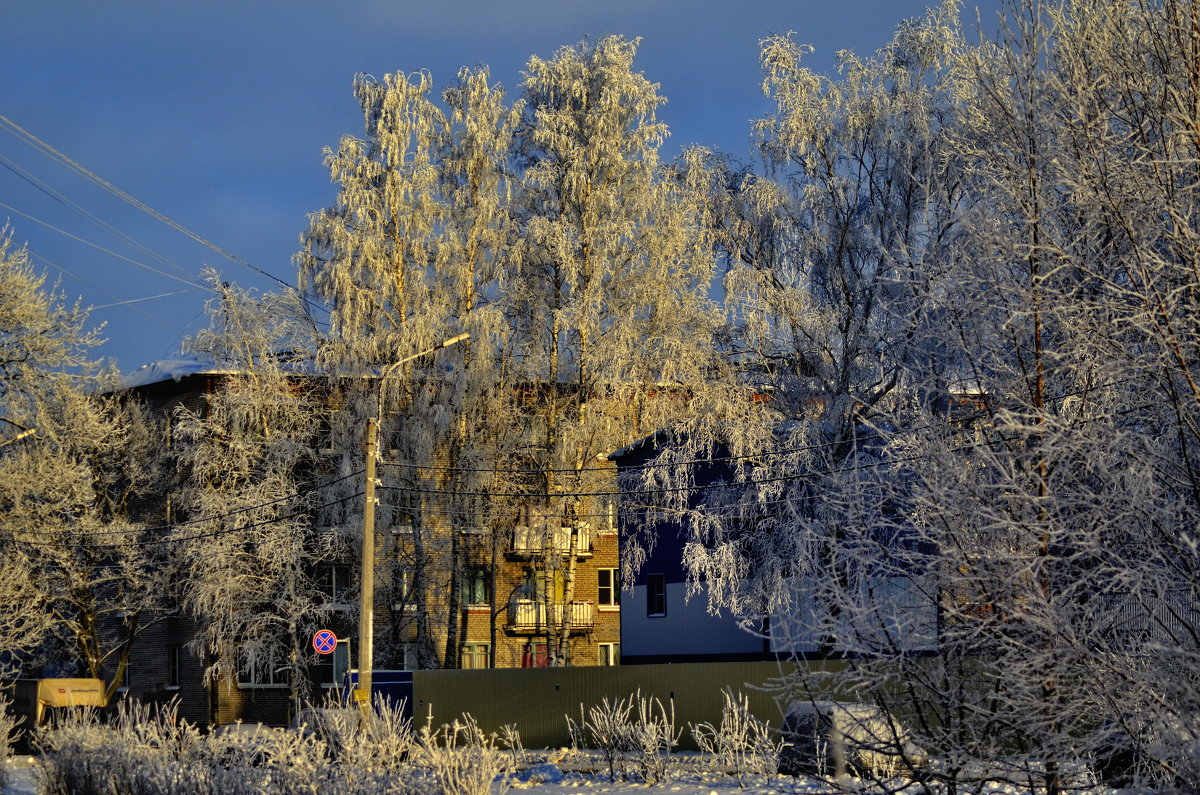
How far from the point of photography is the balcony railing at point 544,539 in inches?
1304

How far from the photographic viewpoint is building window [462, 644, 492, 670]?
4397cm

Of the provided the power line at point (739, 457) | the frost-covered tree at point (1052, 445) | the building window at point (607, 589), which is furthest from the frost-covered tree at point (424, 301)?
the frost-covered tree at point (1052, 445)

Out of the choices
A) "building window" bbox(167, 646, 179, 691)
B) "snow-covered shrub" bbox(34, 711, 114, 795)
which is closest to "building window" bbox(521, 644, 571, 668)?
"building window" bbox(167, 646, 179, 691)

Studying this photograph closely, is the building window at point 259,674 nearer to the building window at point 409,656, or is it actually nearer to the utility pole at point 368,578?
the building window at point 409,656

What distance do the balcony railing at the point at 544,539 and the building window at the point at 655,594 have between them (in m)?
2.28

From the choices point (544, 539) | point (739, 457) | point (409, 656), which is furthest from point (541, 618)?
point (739, 457)

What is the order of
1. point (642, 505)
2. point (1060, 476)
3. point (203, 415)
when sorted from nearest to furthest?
point (1060, 476) < point (642, 505) < point (203, 415)

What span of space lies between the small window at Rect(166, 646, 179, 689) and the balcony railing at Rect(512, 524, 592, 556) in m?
13.0

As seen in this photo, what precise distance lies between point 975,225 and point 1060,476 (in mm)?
1706

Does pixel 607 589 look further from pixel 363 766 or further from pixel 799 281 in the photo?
pixel 363 766

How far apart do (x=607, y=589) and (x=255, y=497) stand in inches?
699

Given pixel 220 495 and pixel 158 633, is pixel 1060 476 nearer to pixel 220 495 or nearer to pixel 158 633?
pixel 220 495

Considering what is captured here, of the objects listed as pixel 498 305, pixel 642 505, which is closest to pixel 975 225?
pixel 642 505

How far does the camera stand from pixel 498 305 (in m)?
33.6
